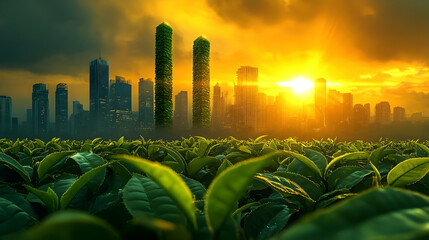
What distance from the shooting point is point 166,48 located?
23.0m

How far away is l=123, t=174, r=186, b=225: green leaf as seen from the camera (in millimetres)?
609

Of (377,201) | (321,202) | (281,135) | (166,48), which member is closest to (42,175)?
(321,202)

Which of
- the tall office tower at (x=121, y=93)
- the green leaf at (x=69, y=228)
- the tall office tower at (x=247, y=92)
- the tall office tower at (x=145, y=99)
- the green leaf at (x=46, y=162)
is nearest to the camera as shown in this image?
the green leaf at (x=69, y=228)

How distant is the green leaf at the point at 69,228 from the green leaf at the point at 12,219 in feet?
1.70

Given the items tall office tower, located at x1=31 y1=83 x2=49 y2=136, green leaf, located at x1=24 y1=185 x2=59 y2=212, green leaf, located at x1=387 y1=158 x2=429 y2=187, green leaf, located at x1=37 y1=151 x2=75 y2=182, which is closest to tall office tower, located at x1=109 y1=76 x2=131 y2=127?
tall office tower, located at x1=31 y1=83 x2=49 y2=136

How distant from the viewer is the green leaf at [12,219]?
76cm

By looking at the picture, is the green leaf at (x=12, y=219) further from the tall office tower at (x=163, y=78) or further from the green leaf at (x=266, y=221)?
the tall office tower at (x=163, y=78)

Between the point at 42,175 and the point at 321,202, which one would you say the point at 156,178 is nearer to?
the point at 321,202

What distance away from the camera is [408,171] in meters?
0.94

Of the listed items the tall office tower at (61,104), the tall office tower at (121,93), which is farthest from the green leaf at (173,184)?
the tall office tower at (61,104)

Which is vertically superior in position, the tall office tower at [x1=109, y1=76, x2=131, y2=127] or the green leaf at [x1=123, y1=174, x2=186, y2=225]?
the tall office tower at [x1=109, y1=76, x2=131, y2=127]

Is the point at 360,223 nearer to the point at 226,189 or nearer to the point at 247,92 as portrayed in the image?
the point at 226,189

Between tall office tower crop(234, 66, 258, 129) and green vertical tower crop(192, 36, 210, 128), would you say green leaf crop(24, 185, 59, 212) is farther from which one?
tall office tower crop(234, 66, 258, 129)

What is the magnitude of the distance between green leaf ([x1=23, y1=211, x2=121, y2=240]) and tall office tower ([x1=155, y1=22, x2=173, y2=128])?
74.2ft
